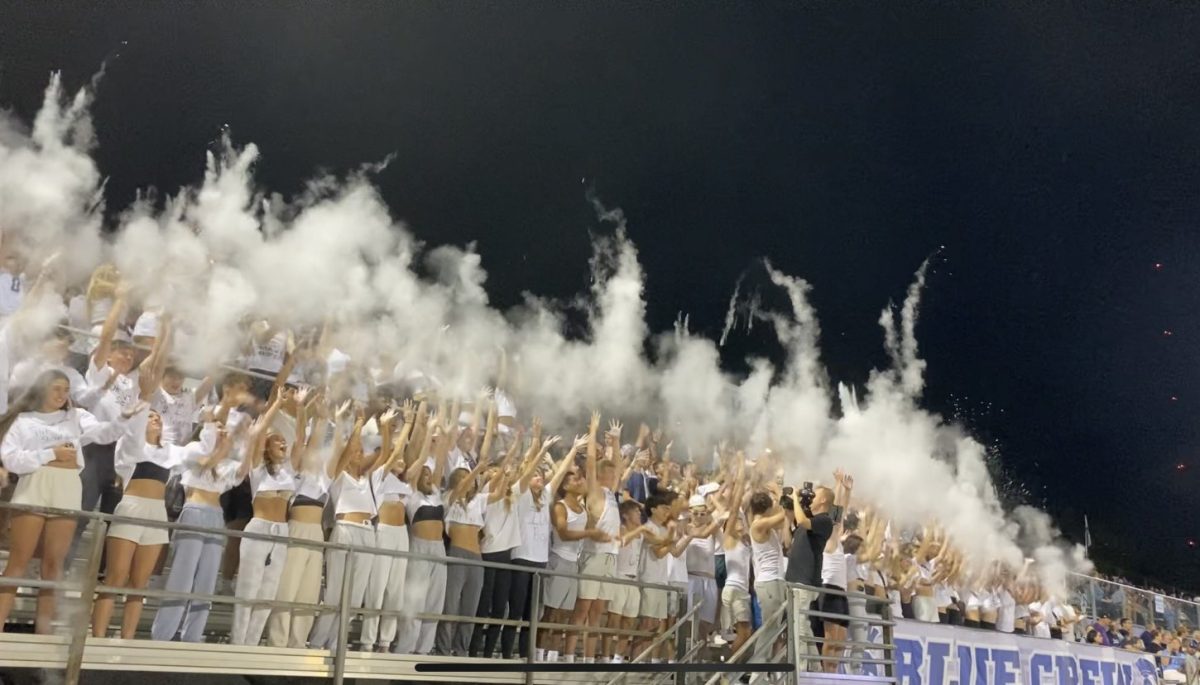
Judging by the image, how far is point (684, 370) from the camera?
956cm

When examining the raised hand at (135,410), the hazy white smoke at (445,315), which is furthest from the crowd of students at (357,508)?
the hazy white smoke at (445,315)

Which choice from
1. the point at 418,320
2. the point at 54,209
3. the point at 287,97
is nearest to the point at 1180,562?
the point at 418,320

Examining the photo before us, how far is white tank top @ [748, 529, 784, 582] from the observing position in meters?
5.91

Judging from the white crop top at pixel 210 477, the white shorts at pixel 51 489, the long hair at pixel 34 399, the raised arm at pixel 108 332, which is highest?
the raised arm at pixel 108 332

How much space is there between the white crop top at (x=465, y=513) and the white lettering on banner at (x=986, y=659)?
2925 mm

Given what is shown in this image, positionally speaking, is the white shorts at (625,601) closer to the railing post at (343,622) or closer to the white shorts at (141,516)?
the railing post at (343,622)

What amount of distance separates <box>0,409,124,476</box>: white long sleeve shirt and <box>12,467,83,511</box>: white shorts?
0.03m

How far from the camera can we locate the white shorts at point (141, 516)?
388 centimetres

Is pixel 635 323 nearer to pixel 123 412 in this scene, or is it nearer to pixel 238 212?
pixel 238 212

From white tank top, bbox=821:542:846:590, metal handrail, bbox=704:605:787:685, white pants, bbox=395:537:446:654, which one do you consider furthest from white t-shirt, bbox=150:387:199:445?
white tank top, bbox=821:542:846:590

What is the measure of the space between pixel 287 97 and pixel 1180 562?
16.4m

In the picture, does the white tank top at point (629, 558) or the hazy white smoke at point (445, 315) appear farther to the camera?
the white tank top at point (629, 558)

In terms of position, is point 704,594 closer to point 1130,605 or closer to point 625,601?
point 625,601

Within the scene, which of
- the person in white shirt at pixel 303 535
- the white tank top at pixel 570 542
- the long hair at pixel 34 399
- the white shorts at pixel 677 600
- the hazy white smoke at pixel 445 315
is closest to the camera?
the long hair at pixel 34 399
